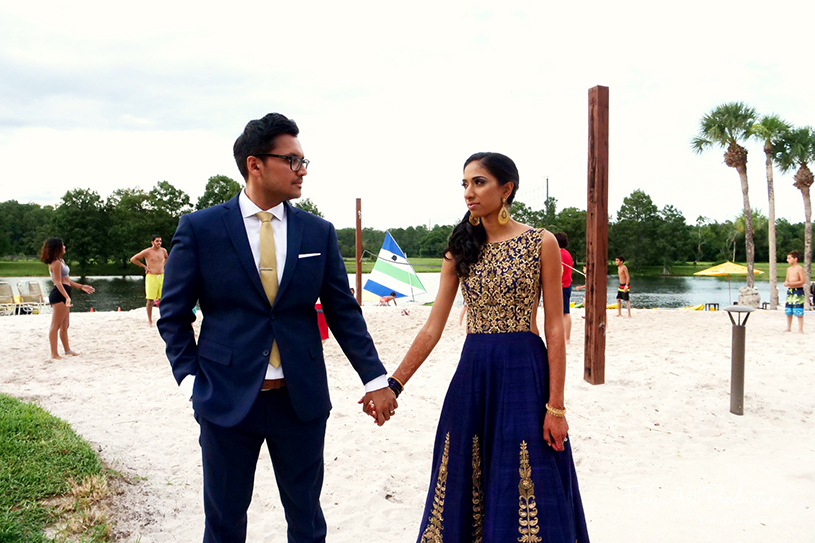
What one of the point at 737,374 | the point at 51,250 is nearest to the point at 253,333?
the point at 737,374

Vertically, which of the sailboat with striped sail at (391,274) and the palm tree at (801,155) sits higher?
the palm tree at (801,155)

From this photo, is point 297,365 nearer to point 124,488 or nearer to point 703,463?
point 124,488

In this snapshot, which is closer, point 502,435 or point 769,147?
point 502,435

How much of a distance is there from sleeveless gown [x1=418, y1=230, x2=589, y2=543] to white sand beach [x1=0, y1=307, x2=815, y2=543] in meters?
0.12

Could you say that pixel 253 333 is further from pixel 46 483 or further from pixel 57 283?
pixel 57 283

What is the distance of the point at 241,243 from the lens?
6.56ft

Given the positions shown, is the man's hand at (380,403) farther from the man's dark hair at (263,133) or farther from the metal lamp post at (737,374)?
the metal lamp post at (737,374)

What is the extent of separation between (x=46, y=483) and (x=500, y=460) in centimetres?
273

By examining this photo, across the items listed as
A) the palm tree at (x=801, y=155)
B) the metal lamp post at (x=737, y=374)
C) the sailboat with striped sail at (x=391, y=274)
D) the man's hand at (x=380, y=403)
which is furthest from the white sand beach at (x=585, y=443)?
the palm tree at (x=801, y=155)

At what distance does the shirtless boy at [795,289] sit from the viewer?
1038 centimetres

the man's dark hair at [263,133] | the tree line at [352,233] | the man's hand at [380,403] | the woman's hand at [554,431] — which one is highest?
the tree line at [352,233]

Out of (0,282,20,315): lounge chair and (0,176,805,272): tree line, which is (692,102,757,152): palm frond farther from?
(0,282,20,315): lounge chair

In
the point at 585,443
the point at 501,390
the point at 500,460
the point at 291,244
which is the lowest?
the point at 585,443

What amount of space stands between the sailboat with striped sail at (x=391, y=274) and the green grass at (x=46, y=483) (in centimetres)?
2182
